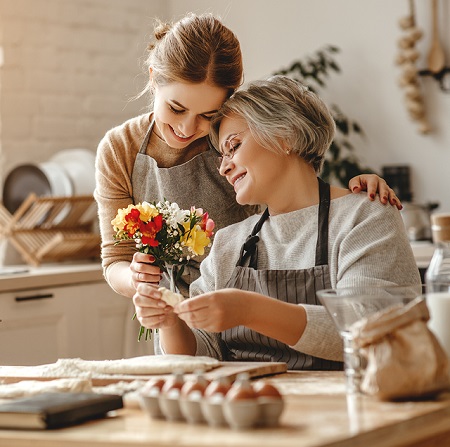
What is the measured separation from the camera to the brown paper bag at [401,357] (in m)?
1.47

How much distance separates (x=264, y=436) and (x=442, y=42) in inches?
138

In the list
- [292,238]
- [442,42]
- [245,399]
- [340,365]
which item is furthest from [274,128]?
[442,42]

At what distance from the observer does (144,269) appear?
2.19m

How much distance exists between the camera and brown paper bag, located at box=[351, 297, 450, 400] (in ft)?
4.83

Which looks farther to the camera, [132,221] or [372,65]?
[372,65]

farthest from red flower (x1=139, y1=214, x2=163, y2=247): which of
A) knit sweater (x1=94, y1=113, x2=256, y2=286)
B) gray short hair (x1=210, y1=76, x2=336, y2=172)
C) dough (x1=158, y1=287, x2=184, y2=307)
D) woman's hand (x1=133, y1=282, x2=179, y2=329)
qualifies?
knit sweater (x1=94, y1=113, x2=256, y2=286)

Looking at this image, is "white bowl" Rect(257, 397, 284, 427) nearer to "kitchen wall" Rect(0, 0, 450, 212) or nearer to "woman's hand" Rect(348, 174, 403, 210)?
"woman's hand" Rect(348, 174, 403, 210)

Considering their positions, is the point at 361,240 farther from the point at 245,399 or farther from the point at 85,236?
the point at 85,236

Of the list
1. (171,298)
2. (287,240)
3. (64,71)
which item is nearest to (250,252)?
(287,240)

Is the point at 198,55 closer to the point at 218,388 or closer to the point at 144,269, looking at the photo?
the point at 144,269

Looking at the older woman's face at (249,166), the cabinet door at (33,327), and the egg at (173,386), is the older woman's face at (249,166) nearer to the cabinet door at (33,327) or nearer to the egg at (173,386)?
the egg at (173,386)

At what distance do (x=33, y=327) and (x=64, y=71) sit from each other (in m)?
1.53

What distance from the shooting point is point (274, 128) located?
2299 millimetres

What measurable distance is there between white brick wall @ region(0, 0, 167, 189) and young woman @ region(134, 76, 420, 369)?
244 centimetres
